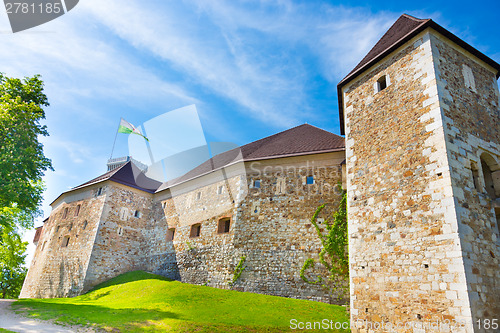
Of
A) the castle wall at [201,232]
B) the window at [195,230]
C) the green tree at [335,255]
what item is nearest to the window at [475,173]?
the green tree at [335,255]

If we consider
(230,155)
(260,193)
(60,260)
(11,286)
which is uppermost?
(230,155)

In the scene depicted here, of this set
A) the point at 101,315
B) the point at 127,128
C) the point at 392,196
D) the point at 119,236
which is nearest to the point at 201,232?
the point at 119,236

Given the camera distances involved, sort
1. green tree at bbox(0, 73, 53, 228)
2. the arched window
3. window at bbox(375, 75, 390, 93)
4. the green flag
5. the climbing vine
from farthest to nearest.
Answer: the green flag < the climbing vine < green tree at bbox(0, 73, 53, 228) < window at bbox(375, 75, 390, 93) < the arched window

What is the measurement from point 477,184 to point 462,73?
12.4ft

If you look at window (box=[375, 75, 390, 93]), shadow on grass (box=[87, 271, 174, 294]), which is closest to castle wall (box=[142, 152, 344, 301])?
shadow on grass (box=[87, 271, 174, 294])

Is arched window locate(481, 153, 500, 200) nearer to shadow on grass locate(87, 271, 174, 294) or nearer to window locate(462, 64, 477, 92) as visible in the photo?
window locate(462, 64, 477, 92)

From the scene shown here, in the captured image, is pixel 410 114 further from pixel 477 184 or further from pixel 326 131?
pixel 326 131

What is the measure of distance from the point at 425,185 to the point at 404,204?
746 mm

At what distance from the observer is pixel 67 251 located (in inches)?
850

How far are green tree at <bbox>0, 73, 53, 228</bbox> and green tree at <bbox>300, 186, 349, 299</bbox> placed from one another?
12.2m

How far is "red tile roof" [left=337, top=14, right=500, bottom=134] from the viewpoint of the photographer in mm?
9855

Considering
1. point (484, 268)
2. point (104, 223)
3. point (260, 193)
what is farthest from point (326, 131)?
point (104, 223)

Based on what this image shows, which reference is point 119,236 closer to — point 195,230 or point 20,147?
point 195,230

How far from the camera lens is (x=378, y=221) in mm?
9133
